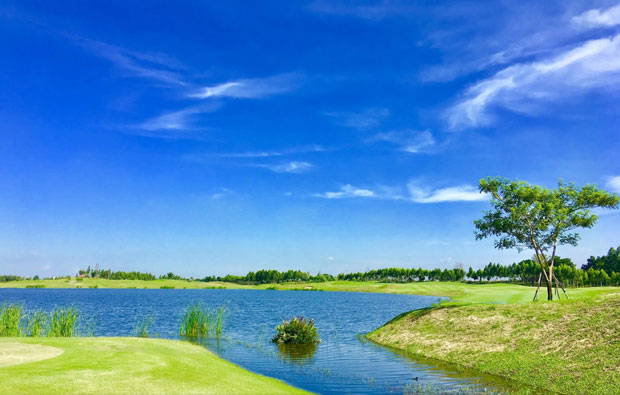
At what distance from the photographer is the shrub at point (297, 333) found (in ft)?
123

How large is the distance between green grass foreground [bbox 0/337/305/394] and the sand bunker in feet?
0.15

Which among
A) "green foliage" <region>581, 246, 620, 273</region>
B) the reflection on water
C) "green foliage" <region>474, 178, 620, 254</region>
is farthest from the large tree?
"green foliage" <region>581, 246, 620, 273</region>

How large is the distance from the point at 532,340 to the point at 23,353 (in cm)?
2922

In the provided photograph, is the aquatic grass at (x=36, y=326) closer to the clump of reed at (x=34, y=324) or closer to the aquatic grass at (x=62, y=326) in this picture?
the clump of reed at (x=34, y=324)

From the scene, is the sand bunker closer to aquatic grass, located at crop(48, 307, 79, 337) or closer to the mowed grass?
aquatic grass, located at crop(48, 307, 79, 337)

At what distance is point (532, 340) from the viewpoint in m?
27.4

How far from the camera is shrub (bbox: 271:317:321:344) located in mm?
37531

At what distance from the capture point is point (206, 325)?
4244cm

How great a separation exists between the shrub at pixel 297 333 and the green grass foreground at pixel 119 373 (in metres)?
12.5

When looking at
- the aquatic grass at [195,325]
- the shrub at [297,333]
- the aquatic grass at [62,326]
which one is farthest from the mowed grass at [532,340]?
the aquatic grass at [62,326]

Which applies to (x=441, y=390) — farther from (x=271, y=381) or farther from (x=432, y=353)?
(x=432, y=353)

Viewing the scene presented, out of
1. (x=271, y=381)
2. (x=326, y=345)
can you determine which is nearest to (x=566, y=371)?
(x=271, y=381)

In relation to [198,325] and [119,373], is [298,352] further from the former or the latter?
[119,373]

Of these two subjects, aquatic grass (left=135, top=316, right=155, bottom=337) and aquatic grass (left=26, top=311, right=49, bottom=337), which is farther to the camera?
aquatic grass (left=135, top=316, right=155, bottom=337)
